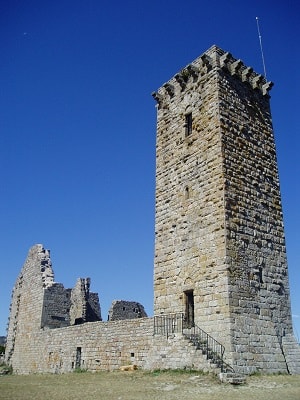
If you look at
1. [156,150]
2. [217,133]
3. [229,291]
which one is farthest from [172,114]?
[229,291]

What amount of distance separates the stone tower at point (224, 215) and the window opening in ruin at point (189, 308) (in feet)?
0.11

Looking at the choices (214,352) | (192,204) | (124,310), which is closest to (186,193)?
(192,204)

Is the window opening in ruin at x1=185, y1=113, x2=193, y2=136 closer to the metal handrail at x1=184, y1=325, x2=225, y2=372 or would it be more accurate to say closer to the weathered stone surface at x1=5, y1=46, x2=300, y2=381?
the weathered stone surface at x1=5, y1=46, x2=300, y2=381

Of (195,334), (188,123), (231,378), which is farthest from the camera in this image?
(188,123)

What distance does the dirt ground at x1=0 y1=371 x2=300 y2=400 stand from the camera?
8.72 meters

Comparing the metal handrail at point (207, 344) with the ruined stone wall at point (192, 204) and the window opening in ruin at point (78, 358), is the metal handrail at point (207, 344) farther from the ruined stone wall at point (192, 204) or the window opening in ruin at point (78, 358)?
the window opening in ruin at point (78, 358)

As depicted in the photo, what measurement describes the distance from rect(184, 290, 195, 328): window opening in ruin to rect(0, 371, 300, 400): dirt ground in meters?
2.01

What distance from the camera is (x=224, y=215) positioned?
42.1 ft

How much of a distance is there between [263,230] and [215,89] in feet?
16.9

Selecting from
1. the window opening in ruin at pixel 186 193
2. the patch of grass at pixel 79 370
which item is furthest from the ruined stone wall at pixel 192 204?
the patch of grass at pixel 79 370

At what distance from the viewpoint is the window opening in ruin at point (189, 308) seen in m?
13.2

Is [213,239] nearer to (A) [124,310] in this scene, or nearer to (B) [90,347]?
(B) [90,347]

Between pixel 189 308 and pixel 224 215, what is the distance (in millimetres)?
3211

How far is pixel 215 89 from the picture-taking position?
14742 mm
